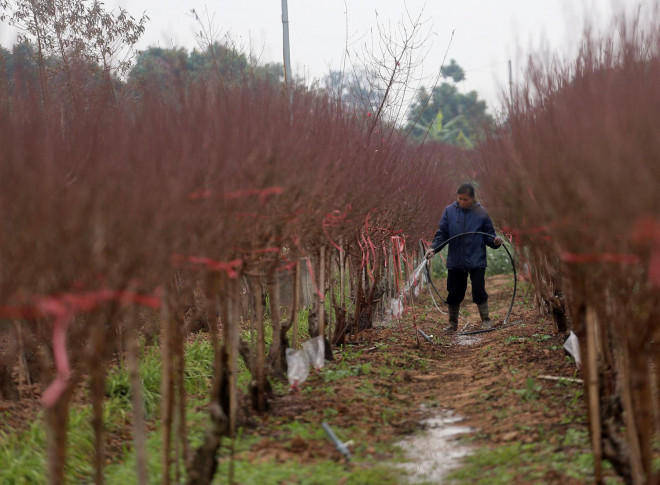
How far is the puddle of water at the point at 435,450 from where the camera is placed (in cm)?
420

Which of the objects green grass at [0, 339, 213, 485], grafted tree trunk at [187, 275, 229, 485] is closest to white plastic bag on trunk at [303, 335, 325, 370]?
green grass at [0, 339, 213, 485]

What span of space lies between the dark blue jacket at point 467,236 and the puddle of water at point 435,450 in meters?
4.43

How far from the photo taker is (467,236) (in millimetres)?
9836

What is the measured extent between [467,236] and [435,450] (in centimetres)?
544

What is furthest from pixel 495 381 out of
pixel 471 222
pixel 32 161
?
pixel 32 161

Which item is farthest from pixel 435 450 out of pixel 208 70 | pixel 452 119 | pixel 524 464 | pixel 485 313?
pixel 452 119

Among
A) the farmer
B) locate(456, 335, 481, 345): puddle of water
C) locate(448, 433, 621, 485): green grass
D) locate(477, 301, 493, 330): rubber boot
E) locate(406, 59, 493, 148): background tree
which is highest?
locate(406, 59, 493, 148): background tree

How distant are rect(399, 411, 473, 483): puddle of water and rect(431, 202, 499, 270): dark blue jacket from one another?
4431 mm

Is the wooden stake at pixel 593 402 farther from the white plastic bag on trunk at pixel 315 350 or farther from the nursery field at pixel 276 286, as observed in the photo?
the white plastic bag on trunk at pixel 315 350

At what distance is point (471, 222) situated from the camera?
9766 millimetres

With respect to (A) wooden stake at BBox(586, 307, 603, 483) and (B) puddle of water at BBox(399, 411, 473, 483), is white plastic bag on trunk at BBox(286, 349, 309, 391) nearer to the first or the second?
(B) puddle of water at BBox(399, 411, 473, 483)

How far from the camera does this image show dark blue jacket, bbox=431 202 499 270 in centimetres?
978

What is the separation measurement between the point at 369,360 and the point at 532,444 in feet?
10.2

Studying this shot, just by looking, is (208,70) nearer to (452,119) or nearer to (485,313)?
(485,313)
